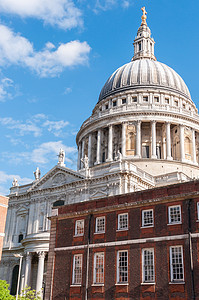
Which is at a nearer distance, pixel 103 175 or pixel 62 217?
pixel 62 217

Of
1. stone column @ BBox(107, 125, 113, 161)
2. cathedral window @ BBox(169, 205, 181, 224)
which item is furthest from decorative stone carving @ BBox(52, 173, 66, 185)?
cathedral window @ BBox(169, 205, 181, 224)

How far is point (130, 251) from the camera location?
97.0 ft

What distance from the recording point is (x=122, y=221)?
31.5 metres

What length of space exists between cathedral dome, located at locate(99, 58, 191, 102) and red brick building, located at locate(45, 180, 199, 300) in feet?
150

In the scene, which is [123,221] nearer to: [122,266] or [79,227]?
[122,266]

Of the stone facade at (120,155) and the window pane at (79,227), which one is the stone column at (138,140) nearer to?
the stone facade at (120,155)

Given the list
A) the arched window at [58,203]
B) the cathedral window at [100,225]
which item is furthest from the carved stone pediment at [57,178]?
the cathedral window at [100,225]

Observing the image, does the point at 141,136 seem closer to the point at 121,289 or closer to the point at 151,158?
the point at 151,158

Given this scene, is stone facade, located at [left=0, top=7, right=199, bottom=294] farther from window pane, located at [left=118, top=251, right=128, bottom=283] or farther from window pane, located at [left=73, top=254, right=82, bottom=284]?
window pane, located at [left=118, top=251, right=128, bottom=283]

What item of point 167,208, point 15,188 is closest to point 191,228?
point 167,208

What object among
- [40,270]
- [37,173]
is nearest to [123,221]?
[40,270]

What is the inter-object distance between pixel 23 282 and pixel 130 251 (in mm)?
27607

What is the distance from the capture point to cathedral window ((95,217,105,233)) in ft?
106

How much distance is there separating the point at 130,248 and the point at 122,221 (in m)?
2.47
